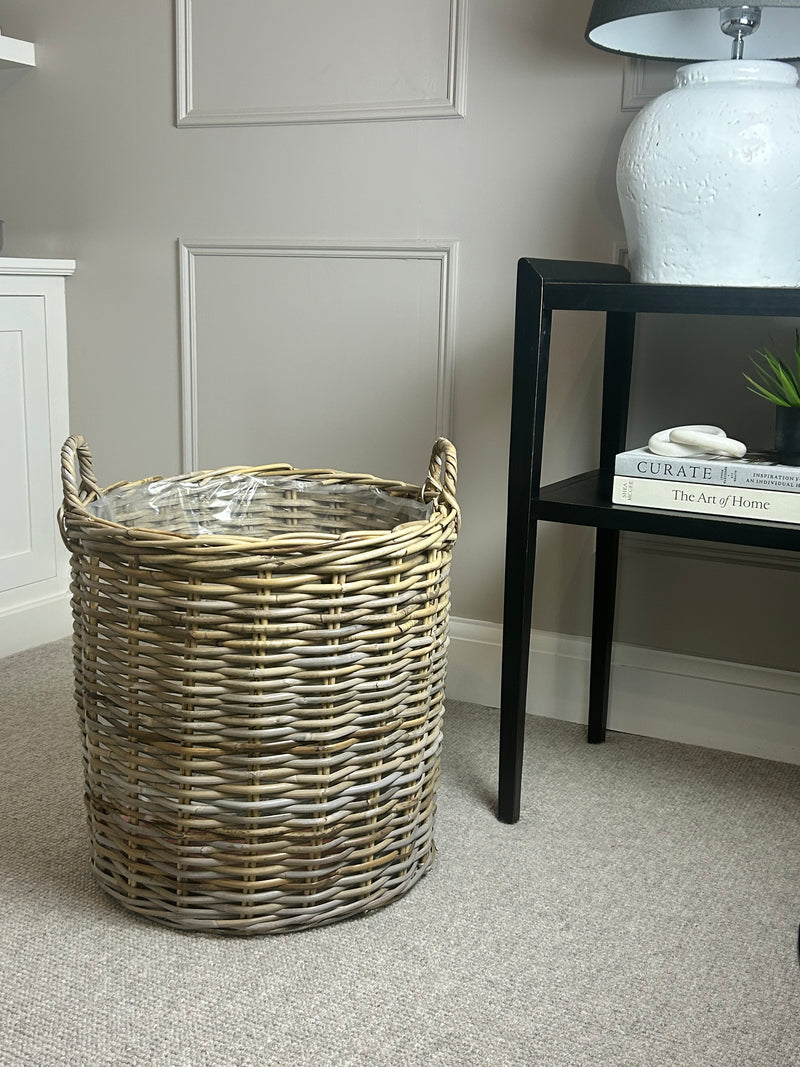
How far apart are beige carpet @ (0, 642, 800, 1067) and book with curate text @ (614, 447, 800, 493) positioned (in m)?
0.50

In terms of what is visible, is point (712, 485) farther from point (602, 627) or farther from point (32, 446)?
point (32, 446)

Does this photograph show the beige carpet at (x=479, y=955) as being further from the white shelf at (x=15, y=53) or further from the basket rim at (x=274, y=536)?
the white shelf at (x=15, y=53)

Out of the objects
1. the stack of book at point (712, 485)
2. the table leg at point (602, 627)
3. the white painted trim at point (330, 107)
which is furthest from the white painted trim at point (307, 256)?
the stack of book at point (712, 485)

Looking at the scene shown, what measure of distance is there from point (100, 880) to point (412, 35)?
143 cm

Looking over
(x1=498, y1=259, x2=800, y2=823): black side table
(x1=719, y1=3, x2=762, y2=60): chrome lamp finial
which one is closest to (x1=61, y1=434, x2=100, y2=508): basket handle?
(x1=498, y1=259, x2=800, y2=823): black side table

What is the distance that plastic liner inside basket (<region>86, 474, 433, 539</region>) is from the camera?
4.79 feet

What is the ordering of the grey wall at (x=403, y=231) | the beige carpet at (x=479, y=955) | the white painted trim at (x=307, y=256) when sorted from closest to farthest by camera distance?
the beige carpet at (x=479, y=955) < the grey wall at (x=403, y=231) < the white painted trim at (x=307, y=256)

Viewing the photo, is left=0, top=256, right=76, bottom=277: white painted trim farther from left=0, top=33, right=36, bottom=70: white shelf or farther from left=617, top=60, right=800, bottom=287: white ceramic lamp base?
left=617, top=60, right=800, bottom=287: white ceramic lamp base

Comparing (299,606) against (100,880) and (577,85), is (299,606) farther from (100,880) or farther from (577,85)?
(577,85)

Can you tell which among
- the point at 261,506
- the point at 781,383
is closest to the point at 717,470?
the point at 781,383

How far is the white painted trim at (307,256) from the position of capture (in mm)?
1925

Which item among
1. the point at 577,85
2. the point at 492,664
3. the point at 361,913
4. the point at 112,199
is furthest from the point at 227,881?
the point at 112,199

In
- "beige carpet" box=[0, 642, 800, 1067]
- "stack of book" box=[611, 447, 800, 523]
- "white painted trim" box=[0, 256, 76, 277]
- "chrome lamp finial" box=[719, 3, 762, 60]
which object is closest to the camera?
"beige carpet" box=[0, 642, 800, 1067]

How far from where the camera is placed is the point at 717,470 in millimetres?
1383
